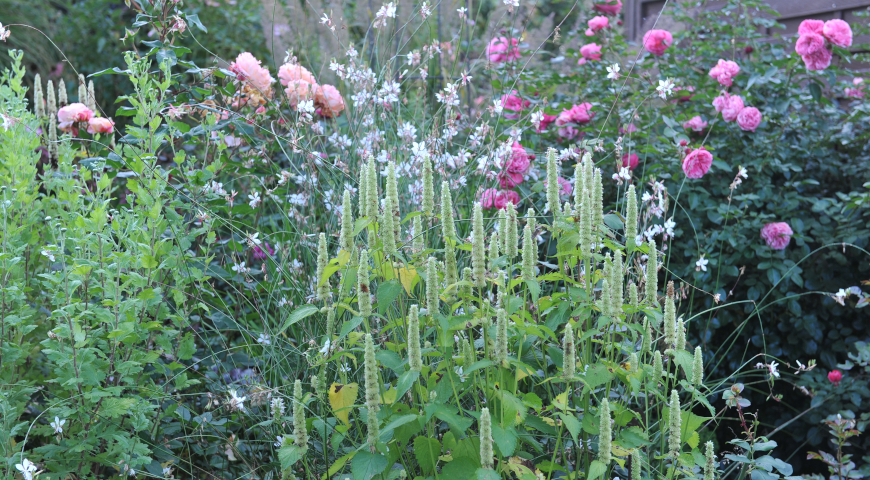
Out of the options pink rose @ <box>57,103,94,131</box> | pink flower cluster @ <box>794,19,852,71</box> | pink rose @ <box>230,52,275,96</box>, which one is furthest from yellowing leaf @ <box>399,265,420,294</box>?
pink flower cluster @ <box>794,19,852,71</box>

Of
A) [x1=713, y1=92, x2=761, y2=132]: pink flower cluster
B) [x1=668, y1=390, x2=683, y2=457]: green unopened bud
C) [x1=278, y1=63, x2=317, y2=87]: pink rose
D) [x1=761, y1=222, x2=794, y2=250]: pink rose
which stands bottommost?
[x1=668, y1=390, x2=683, y2=457]: green unopened bud

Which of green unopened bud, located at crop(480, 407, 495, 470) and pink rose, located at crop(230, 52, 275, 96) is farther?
pink rose, located at crop(230, 52, 275, 96)

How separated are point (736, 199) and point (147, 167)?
2359 millimetres

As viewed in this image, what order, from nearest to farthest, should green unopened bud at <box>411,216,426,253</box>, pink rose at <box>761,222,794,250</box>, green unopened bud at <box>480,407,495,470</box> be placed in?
green unopened bud at <box>480,407,495,470</box>
green unopened bud at <box>411,216,426,253</box>
pink rose at <box>761,222,794,250</box>

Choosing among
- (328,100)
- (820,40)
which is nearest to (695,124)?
(820,40)

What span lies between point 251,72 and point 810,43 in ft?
7.47

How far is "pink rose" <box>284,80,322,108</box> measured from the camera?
8.08 feet

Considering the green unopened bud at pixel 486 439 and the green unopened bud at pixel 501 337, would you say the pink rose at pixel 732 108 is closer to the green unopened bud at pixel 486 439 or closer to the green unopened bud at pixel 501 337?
the green unopened bud at pixel 501 337

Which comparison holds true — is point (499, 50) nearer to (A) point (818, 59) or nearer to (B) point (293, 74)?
(B) point (293, 74)

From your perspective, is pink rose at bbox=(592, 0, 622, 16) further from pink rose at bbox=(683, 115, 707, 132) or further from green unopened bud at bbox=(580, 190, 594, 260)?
green unopened bud at bbox=(580, 190, 594, 260)

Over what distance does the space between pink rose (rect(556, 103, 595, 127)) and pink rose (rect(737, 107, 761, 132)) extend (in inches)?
24.1

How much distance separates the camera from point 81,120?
262cm

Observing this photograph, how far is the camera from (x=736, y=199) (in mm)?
3139

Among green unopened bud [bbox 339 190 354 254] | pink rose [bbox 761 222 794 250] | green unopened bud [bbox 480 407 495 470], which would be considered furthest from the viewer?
pink rose [bbox 761 222 794 250]
